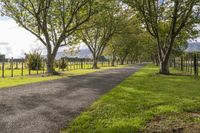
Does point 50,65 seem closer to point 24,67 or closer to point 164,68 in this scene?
point 164,68

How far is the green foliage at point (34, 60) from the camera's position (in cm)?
4312

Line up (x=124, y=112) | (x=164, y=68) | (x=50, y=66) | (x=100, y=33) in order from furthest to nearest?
(x=100, y=33) → (x=164, y=68) → (x=50, y=66) → (x=124, y=112)

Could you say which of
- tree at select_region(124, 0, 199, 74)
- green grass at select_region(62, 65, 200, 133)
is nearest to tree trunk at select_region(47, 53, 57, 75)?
tree at select_region(124, 0, 199, 74)

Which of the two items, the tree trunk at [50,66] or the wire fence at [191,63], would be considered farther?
the tree trunk at [50,66]

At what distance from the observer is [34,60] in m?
43.4

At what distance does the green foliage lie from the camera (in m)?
43.1

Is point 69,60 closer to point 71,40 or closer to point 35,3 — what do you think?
point 71,40

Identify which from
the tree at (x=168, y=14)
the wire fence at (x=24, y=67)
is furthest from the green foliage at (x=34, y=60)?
the tree at (x=168, y=14)

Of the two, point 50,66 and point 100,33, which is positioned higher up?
point 100,33

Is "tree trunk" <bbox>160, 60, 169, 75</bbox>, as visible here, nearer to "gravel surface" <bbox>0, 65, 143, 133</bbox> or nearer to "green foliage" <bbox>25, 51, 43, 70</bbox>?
"green foliage" <bbox>25, 51, 43, 70</bbox>

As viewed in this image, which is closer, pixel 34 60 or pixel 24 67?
pixel 34 60

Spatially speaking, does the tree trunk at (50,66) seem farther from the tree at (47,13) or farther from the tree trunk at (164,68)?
the tree trunk at (164,68)

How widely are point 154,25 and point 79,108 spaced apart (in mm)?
23539

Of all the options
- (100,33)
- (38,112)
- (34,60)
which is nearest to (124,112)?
(38,112)
